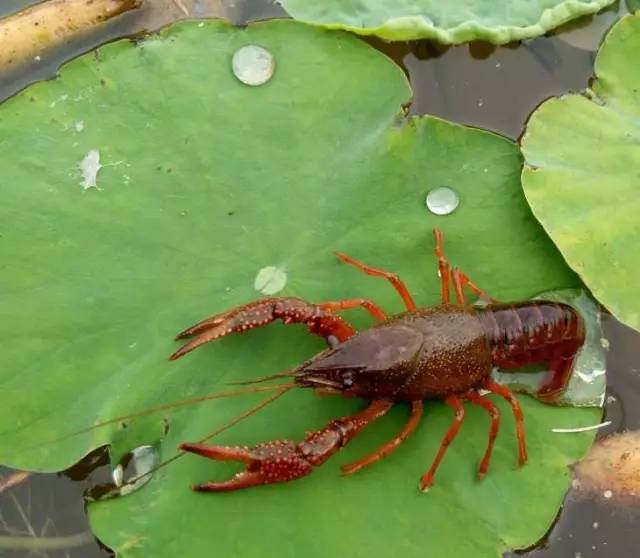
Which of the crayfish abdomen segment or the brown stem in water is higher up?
the brown stem in water

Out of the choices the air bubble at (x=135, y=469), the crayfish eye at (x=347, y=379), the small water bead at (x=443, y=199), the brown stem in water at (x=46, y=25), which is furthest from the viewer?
the brown stem in water at (x=46, y=25)

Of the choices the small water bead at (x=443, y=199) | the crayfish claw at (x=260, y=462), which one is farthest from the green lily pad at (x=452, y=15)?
the crayfish claw at (x=260, y=462)

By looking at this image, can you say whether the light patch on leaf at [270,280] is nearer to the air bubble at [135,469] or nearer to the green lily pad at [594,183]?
the air bubble at [135,469]

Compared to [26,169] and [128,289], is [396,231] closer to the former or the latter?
[128,289]

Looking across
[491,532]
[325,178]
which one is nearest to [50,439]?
[325,178]

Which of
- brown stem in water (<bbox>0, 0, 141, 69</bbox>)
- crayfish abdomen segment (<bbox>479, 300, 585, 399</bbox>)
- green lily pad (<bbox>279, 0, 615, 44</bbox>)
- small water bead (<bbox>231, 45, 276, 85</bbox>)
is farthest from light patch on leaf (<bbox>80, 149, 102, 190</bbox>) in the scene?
crayfish abdomen segment (<bbox>479, 300, 585, 399</bbox>)

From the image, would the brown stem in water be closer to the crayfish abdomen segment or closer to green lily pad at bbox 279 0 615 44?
green lily pad at bbox 279 0 615 44

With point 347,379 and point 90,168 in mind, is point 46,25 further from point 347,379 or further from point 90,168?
point 347,379
